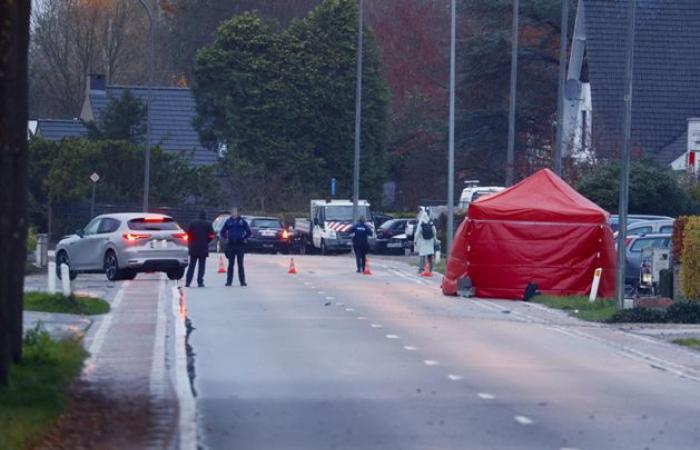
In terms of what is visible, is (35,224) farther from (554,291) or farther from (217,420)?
(217,420)

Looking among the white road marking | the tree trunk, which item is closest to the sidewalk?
the tree trunk

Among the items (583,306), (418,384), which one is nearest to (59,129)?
(583,306)

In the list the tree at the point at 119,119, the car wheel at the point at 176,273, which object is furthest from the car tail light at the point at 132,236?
the tree at the point at 119,119

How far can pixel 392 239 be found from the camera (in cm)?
5653

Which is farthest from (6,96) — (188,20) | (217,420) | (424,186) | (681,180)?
(188,20)

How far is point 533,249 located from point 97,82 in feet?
146

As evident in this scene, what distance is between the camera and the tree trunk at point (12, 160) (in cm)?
1264

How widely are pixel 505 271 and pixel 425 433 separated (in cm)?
1831

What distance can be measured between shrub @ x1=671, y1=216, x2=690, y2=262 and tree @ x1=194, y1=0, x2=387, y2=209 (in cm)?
3991

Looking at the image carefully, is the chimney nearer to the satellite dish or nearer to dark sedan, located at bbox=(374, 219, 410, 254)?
dark sedan, located at bbox=(374, 219, 410, 254)

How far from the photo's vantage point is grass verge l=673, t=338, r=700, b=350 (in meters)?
21.0

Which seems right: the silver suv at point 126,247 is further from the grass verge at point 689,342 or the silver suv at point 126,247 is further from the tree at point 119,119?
the tree at point 119,119

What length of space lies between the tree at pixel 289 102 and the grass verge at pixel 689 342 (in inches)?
1836

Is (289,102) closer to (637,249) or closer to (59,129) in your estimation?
(59,129)
